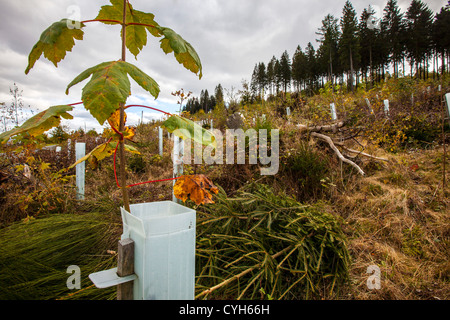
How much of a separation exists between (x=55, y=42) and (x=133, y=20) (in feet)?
1.01

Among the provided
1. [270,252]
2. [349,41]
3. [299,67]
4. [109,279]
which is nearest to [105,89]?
[109,279]

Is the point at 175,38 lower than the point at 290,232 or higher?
higher

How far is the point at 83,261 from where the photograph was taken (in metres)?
1.78

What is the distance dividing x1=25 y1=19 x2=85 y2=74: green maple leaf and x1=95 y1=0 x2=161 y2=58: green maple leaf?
0.43ft

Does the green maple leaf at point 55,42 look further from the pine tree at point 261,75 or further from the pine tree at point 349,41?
the pine tree at point 261,75

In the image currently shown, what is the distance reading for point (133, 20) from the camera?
88cm

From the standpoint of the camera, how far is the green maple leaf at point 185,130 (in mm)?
694

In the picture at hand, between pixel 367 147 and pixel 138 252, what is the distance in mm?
4644

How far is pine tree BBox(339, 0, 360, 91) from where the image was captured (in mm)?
29875

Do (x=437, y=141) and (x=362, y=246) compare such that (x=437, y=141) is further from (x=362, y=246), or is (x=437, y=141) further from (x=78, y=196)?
(x=78, y=196)

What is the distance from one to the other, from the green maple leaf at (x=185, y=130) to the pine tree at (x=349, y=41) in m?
35.3

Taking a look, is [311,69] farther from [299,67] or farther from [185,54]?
[185,54]

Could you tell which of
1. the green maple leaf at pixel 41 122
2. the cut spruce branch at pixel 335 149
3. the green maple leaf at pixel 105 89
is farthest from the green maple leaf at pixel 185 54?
the cut spruce branch at pixel 335 149

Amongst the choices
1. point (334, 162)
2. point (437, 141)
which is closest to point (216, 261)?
point (334, 162)
